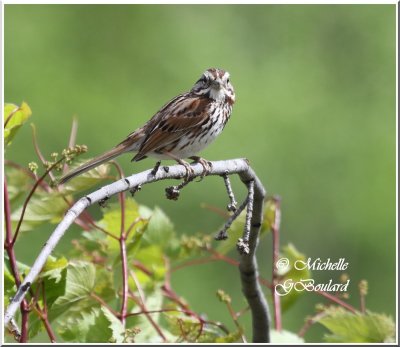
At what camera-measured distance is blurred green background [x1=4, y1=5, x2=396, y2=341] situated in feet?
29.8

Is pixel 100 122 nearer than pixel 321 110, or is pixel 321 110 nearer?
pixel 100 122

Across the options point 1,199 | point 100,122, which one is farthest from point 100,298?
point 100,122

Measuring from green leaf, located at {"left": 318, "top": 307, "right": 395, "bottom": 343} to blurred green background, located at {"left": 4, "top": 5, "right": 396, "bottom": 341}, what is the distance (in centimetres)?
585

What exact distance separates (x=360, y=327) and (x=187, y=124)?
1179 mm

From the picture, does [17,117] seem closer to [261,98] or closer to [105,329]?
[105,329]

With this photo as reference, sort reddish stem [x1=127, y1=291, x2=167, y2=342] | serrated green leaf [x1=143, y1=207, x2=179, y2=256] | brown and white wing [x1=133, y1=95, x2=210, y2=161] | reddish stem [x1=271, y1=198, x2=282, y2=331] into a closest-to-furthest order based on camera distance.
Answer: reddish stem [x1=127, y1=291, x2=167, y2=342] < reddish stem [x1=271, y1=198, x2=282, y2=331] < serrated green leaf [x1=143, y1=207, x2=179, y2=256] < brown and white wing [x1=133, y1=95, x2=210, y2=161]

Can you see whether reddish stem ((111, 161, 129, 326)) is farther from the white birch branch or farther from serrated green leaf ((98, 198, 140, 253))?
the white birch branch

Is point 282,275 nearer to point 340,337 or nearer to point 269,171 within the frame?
point 340,337

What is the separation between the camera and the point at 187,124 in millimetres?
3160

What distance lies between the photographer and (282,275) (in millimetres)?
2664

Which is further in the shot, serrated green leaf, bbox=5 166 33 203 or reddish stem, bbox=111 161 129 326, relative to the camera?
serrated green leaf, bbox=5 166 33 203

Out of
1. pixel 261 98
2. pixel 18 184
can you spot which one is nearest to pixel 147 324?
pixel 18 184

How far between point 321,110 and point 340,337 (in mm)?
8813

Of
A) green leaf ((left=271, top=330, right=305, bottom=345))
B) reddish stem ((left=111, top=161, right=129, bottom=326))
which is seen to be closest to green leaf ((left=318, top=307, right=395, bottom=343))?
green leaf ((left=271, top=330, right=305, bottom=345))
